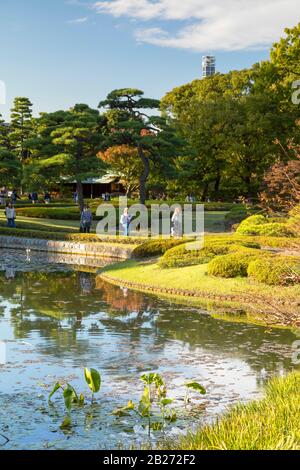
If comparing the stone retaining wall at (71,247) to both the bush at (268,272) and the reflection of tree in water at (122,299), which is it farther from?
the bush at (268,272)

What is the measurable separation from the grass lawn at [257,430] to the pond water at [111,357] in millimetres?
1163

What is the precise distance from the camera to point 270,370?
12766mm

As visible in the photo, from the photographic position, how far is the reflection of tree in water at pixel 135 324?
14.5 meters

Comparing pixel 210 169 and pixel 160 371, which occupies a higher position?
pixel 210 169

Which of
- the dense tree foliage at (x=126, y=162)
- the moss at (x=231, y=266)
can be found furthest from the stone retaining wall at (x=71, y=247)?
the dense tree foliage at (x=126, y=162)

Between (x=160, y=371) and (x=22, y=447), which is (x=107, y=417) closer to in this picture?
(x=22, y=447)

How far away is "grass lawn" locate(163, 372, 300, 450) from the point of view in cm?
721

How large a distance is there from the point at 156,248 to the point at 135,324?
11.2 meters

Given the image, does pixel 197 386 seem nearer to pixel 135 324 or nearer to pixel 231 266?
pixel 135 324

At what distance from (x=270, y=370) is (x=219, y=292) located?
765 centimetres

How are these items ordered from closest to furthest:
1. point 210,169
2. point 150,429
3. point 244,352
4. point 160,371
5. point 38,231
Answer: point 150,429 → point 160,371 → point 244,352 → point 38,231 → point 210,169

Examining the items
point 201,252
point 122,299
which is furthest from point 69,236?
point 122,299

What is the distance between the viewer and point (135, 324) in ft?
56.4
